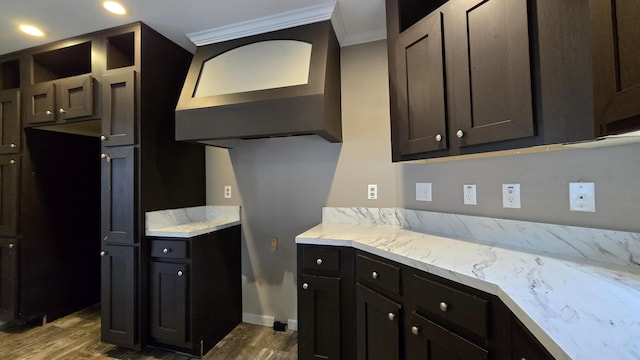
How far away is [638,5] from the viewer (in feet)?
2.16

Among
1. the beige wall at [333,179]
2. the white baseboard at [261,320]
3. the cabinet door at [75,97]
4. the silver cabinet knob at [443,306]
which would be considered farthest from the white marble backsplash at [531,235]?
the cabinet door at [75,97]

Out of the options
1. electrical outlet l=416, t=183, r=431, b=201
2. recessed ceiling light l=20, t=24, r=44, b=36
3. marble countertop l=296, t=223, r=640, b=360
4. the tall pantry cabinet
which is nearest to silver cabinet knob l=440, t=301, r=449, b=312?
marble countertop l=296, t=223, r=640, b=360

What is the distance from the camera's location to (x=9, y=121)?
91.4 inches

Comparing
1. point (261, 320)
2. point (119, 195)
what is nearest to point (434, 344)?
point (261, 320)

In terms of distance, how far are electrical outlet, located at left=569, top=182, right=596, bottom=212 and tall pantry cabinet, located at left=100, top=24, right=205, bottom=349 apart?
2.50m

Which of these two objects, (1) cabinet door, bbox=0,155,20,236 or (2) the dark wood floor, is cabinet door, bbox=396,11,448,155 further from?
(1) cabinet door, bbox=0,155,20,236

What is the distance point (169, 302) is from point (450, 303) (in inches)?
73.6

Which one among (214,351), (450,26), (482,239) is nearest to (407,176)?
(482,239)

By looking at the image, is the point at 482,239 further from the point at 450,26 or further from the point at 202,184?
the point at 202,184

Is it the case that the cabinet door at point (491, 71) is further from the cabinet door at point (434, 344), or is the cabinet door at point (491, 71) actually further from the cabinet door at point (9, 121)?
Answer: the cabinet door at point (9, 121)

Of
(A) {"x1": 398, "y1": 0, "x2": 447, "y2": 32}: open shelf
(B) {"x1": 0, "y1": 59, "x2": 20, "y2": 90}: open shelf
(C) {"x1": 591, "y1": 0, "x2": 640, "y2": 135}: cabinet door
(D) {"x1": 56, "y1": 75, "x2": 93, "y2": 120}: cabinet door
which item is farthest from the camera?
(B) {"x1": 0, "y1": 59, "x2": 20, "y2": 90}: open shelf

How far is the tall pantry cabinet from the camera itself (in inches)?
76.2

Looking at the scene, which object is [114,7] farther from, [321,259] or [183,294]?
[321,259]

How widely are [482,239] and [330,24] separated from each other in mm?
1672
